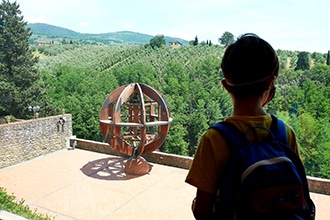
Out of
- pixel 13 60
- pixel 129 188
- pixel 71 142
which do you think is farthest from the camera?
pixel 13 60

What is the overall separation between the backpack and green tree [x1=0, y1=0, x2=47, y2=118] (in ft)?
74.9

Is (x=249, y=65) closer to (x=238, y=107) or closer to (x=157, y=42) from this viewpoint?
(x=238, y=107)

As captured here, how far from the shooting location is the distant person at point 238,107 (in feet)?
4.00

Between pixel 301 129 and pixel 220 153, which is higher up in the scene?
pixel 220 153

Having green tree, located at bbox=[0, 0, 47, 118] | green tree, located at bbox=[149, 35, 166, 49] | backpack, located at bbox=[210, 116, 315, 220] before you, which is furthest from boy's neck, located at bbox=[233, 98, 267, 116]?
green tree, located at bbox=[149, 35, 166, 49]

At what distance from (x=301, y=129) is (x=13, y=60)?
21045 millimetres

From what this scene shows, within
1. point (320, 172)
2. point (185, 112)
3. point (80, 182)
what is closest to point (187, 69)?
point (185, 112)

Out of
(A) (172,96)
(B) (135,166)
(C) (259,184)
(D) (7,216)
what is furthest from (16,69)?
(C) (259,184)

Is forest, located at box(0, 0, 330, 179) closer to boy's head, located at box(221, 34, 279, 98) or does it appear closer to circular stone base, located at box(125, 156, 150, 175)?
circular stone base, located at box(125, 156, 150, 175)

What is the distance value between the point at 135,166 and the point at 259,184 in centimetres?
934

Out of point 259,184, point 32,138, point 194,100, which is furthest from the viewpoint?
point 194,100

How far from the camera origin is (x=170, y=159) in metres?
11.3

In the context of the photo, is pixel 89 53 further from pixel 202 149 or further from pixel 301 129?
pixel 202 149

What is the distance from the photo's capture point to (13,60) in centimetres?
2250
